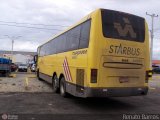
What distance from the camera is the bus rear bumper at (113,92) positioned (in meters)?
11.1

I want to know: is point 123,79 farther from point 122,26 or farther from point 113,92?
point 122,26

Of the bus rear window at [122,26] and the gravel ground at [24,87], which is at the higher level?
the bus rear window at [122,26]

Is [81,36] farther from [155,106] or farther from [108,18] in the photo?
[155,106]

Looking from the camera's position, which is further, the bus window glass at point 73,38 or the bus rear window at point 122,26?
the bus window glass at point 73,38

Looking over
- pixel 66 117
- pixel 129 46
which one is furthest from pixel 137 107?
pixel 66 117

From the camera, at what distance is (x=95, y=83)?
1121 cm

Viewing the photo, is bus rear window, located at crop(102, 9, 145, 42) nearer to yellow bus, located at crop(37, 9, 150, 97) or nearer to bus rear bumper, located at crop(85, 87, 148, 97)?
yellow bus, located at crop(37, 9, 150, 97)

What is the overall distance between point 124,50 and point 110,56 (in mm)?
697

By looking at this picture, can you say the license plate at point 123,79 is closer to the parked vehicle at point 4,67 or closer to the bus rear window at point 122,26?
the bus rear window at point 122,26

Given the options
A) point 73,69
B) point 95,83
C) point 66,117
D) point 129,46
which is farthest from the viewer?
point 73,69

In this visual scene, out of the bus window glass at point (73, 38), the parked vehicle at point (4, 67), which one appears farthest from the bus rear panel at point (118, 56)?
the parked vehicle at point (4, 67)

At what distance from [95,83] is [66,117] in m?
1.75

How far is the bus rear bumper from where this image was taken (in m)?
11.1

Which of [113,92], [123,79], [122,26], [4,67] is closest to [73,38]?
[122,26]
